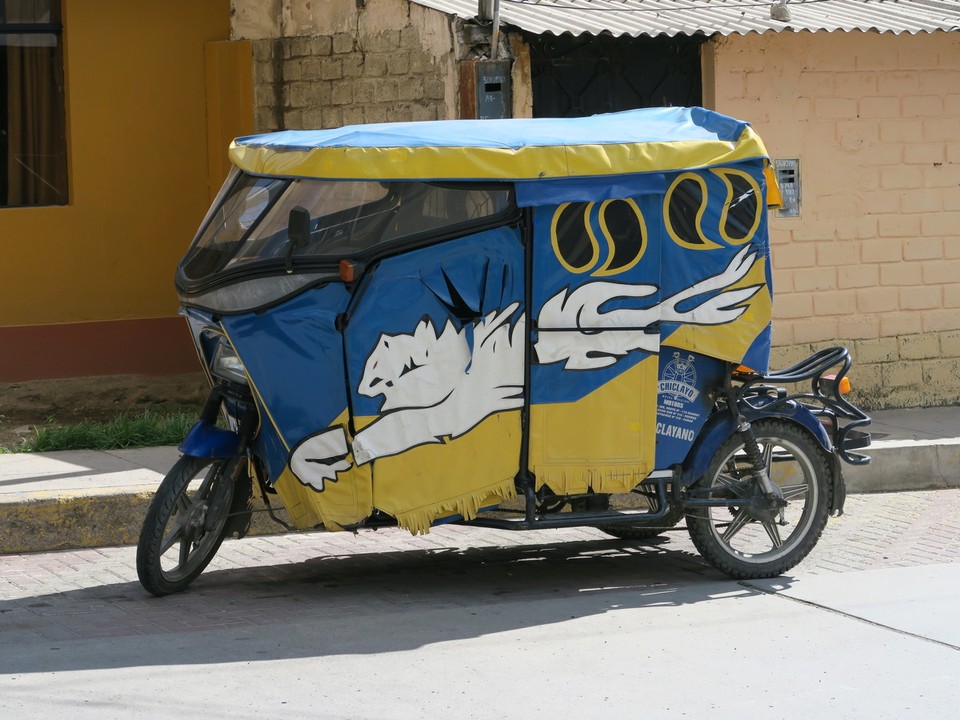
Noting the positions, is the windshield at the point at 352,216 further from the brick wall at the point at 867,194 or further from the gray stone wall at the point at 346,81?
→ the brick wall at the point at 867,194

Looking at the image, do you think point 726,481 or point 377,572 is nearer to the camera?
point 726,481

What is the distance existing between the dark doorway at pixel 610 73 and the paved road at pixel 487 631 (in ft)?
11.9

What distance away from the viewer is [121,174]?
10953 millimetres

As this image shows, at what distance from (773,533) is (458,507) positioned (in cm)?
154

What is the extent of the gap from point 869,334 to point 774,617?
4929 mm

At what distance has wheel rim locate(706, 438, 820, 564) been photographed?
6.55m

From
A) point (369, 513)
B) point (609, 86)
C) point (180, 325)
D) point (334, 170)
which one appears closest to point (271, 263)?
point (334, 170)

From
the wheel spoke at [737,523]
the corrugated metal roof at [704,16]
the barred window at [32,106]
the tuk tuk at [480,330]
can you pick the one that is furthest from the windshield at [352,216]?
the barred window at [32,106]

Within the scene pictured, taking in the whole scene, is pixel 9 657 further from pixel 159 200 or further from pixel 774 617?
pixel 159 200

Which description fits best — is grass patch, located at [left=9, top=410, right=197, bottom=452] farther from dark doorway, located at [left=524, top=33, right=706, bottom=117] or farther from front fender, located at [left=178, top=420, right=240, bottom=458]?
dark doorway, located at [left=524, top=33, right=706, bottom=117]

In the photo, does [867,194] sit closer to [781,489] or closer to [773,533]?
[781,489]

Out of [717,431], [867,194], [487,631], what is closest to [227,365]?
[487,631]

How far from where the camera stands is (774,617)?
5.93m

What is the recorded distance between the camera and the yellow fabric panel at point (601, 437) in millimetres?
6176
